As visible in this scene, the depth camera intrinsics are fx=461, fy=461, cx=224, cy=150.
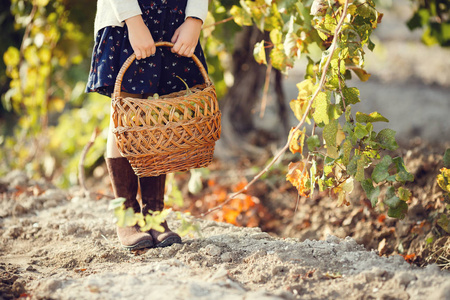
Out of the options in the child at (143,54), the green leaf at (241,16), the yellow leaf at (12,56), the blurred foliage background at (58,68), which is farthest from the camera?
the yellow leaf at (12,56)

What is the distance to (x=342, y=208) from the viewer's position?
2.30m

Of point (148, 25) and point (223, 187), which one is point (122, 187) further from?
point (223, 187)

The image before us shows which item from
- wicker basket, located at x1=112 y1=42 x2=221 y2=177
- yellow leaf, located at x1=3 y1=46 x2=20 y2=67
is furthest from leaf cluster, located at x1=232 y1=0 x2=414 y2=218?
yellow leaf, located at x1=3 y1=46 x2=20 y2=67

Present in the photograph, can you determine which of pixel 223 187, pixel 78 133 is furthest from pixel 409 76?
pixel 78 133

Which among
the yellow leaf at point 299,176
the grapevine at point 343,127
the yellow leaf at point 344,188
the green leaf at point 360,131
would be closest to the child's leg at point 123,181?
the grapevine at point 343,127

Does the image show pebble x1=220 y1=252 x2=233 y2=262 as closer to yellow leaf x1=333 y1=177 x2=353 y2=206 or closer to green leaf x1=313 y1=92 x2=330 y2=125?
yellow leaf x1=333 y1=177 x2=353 y2=206

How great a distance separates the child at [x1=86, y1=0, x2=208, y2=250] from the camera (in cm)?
151

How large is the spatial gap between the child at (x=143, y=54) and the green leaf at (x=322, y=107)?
47 centimetres

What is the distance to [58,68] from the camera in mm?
3502

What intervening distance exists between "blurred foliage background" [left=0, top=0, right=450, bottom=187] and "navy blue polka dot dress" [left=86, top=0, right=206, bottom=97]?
0.62 m

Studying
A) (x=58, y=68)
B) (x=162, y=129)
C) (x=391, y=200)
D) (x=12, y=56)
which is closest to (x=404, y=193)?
(x=391, y=200)

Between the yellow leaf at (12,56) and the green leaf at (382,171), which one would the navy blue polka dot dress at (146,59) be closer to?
the green leaf at (382,171)

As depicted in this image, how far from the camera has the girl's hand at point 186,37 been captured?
156 cm

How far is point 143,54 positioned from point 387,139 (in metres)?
0.84
